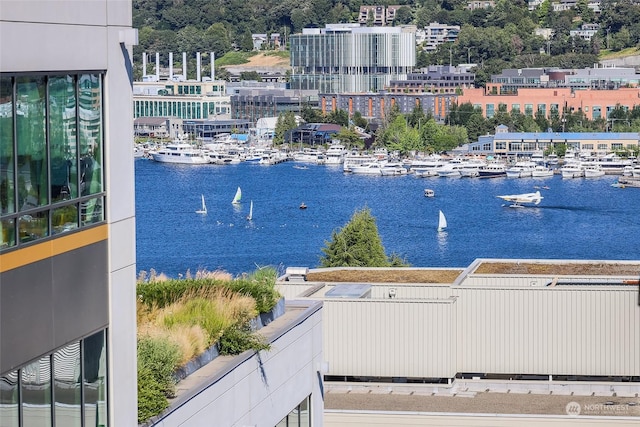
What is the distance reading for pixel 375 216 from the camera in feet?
123

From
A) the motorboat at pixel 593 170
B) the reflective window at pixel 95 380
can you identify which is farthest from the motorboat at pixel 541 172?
the reflective window at pixel 95 380

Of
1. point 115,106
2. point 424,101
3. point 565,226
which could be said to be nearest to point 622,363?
point 115,106

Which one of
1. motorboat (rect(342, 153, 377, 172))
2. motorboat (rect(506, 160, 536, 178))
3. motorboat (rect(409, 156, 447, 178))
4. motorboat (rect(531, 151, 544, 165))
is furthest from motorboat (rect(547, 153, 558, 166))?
motorboat (rect(342, 153, 377, 172))

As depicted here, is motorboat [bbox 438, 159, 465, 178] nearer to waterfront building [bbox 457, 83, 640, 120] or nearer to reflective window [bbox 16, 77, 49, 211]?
waterfront building [bbox 457, 83, 640, 120]

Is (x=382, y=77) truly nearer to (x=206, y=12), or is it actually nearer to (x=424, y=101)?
(x=424, y=101)

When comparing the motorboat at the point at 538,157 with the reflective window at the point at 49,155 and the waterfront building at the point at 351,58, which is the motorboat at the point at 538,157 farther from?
the reflective window at the point at 49,155

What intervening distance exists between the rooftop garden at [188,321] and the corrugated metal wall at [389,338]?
12.8 ft

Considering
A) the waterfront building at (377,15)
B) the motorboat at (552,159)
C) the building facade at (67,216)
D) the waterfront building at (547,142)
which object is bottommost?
the motorboat at (552,159)

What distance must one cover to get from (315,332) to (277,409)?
514 mm

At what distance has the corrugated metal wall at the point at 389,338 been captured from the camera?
8852 mm

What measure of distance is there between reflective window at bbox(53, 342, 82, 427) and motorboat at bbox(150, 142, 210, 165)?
180 feet

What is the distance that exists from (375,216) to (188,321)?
33321 mm

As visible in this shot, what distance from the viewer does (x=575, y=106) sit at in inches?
2324

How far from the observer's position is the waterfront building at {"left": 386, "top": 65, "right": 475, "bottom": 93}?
65.2 meters
